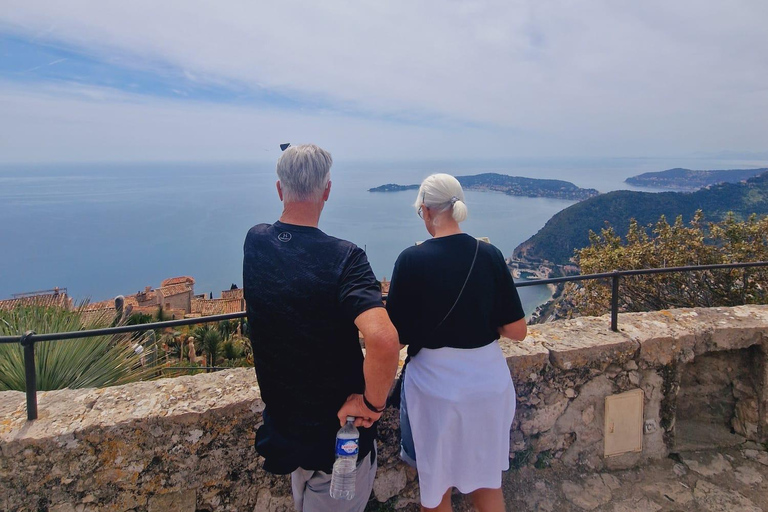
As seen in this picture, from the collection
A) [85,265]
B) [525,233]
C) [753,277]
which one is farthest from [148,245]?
[753,277]

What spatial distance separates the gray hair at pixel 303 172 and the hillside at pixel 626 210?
3701 centimetres

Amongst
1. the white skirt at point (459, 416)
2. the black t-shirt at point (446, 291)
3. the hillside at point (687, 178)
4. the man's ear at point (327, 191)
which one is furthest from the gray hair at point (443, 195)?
the hillside at point (687, 178)

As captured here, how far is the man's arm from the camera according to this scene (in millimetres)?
1377

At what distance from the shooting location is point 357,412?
5.15ft

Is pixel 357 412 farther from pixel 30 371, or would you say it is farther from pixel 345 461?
pixel 30 371

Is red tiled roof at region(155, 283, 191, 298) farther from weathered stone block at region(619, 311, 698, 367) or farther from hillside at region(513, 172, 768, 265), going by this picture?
hillside at region(513, 172, 768, 265)

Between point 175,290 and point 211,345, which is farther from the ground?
point 211,345

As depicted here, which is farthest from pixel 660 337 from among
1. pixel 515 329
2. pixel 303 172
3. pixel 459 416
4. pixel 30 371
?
pixel 30 371

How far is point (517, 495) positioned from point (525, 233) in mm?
71901

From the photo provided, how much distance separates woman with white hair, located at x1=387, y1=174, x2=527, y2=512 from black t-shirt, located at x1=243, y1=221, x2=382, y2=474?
0.32m

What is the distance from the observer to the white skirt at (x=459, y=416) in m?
1.81

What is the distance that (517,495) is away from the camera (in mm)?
2568

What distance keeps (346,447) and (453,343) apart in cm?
59

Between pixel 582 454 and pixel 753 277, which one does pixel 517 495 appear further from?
pixel 753 277
